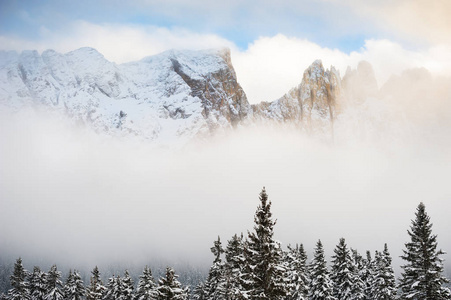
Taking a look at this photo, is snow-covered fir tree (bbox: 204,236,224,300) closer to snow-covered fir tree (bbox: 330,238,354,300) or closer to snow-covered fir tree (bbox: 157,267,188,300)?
snow-covered fir tree (bbox: 157,267,188,300)

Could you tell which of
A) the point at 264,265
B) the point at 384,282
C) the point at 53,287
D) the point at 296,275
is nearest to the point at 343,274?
the point at 384,282

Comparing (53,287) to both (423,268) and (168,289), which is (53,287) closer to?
(168,289)

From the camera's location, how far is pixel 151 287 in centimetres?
5044

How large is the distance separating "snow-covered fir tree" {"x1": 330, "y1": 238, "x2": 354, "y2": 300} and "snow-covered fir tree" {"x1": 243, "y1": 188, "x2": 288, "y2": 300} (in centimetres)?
2686

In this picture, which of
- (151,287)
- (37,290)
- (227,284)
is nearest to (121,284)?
(151,287)

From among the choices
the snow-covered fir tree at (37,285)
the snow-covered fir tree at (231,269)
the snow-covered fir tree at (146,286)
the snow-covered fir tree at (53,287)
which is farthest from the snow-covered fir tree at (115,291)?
the snow-covered fir tree at (231,269)

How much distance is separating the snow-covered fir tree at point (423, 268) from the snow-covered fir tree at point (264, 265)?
1450cm

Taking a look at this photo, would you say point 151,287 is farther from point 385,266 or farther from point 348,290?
point 385,266

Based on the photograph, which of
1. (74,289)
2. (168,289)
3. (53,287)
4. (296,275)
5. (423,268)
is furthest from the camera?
(53,287)

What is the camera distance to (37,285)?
60531 mm

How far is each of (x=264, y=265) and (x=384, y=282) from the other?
3062 cm

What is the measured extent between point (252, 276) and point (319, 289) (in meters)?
26.9

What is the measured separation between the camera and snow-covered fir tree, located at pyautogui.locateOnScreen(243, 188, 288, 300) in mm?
26141

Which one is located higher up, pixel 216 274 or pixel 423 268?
pixel 423 268
